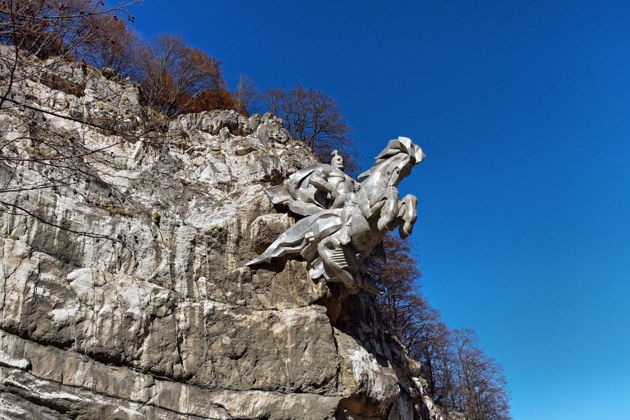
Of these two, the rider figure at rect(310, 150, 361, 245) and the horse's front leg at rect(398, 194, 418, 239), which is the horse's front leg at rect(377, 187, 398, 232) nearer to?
the horse's front leg at rect(398, 194, 418, 239)

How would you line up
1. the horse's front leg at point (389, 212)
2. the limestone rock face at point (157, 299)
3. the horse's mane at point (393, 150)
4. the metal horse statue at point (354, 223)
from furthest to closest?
the horse's mane at point (393, 150)
the metal horse statue at point (354, 223)
the horse's front leg at point (389, 212)
the limestone rock face at point (157, 299)

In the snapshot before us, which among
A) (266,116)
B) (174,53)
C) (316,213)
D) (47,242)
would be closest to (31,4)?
(47,242)

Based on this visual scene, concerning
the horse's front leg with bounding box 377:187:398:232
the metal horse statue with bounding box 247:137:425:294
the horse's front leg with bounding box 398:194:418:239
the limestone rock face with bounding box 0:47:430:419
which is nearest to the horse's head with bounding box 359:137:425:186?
the metal horse statue with bounding box 247:137:425:294

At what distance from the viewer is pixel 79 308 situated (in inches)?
309

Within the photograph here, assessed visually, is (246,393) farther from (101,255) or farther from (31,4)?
(31,4)

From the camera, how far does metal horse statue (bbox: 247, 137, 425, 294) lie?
951 cm

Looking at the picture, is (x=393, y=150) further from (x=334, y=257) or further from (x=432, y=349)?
(x=432, y=349)

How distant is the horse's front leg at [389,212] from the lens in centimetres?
936

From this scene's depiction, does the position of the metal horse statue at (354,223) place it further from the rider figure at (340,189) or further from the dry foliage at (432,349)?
the dry foliage at (432,349)

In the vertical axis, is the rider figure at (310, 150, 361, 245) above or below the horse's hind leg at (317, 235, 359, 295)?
above

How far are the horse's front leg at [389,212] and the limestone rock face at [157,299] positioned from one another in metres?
1.59

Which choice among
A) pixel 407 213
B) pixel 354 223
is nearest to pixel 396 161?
pixel 407 213

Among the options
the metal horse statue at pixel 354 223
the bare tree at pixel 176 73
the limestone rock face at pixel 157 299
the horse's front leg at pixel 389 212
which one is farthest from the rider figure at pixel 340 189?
the bare tree at pixel 176 73

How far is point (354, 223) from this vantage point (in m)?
9.82
